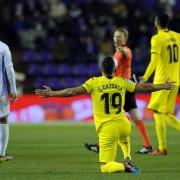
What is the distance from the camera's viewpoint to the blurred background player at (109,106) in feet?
30.0

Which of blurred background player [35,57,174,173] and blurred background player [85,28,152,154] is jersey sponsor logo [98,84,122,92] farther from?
blurred background player [85,28,152,154]

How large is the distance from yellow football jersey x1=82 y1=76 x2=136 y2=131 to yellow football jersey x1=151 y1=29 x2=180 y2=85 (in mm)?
2466

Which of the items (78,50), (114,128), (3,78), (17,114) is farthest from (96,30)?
(114,128)

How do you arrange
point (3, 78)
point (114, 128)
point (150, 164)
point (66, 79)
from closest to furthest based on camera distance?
point (114, 128), point (150, 164), point (3, 78), point (66, 79)

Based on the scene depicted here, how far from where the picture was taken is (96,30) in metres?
24.7

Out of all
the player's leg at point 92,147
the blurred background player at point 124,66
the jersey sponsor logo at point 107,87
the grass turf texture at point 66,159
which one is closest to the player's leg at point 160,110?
the grass turf texture at point 66,159

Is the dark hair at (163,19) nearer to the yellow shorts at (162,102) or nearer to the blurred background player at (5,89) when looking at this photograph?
the yellow shorts at (162,102)

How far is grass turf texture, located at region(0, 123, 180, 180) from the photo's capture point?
8945 mm

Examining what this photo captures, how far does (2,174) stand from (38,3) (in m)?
17.0

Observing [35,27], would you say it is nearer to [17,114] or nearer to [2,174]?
[17,114]

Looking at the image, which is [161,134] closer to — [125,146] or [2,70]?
[125,146]

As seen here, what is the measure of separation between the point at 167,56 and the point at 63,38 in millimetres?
12790

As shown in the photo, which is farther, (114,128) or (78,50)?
(78,50)

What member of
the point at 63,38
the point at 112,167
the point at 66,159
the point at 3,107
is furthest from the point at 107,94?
the point at 63,38
